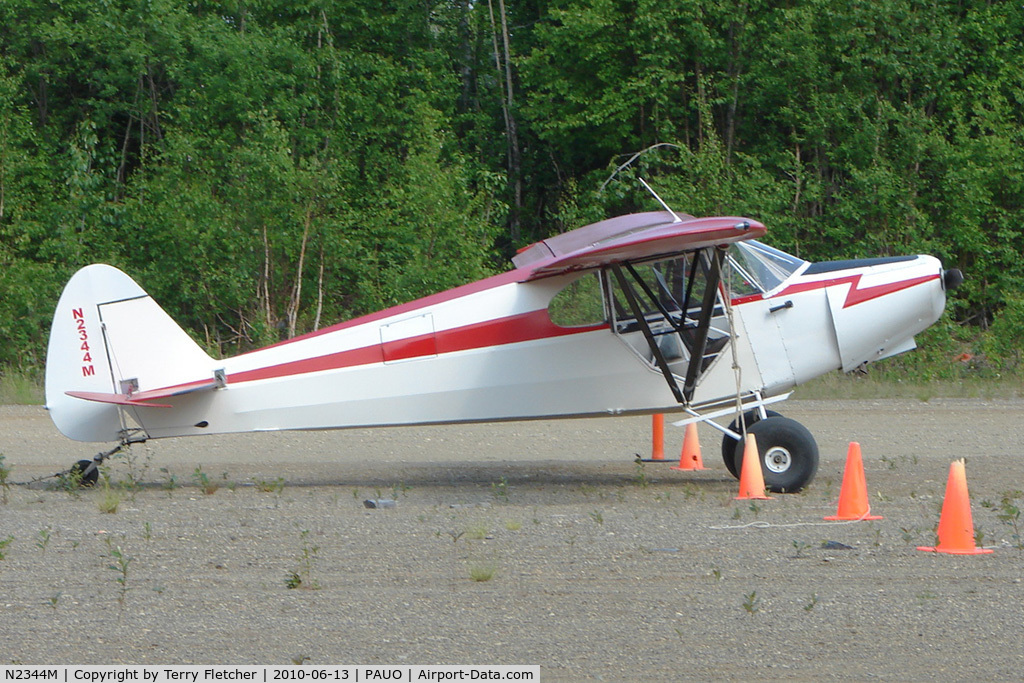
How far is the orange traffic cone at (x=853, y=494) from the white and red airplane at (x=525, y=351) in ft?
4.16

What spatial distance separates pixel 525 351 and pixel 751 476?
226cm

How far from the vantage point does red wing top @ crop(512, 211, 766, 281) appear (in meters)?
8.65

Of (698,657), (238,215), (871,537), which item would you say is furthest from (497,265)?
(698,657)

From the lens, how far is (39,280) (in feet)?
74.9

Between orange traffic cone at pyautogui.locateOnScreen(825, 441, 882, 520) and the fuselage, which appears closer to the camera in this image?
orange traffic cone at pyautogui.locateOnScreen(825, 441, 882, 520)

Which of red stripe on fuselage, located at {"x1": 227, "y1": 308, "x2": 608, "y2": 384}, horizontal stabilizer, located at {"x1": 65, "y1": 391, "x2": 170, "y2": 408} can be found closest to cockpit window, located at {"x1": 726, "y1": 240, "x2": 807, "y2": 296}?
red stripe on fuselage, located at {"x1": 227, "y1": 308, "x2": 608, "y2": 384}

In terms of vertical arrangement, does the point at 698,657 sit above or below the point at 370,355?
below

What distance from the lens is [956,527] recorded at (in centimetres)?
721

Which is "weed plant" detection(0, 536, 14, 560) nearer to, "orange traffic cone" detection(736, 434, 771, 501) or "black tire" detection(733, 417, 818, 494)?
"orange traffic cone" detection(736, 434, 771, 501)

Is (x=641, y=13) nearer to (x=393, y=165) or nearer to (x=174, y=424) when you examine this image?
(x=393, y=165)

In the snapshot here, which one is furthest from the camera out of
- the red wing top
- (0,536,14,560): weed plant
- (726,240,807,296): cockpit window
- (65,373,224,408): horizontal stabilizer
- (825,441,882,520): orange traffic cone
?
(726,240,807,296): cockpit window

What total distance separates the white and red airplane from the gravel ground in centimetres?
79

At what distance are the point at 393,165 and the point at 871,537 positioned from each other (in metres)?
20.3

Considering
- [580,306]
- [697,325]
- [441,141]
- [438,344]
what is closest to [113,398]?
[438,344]
